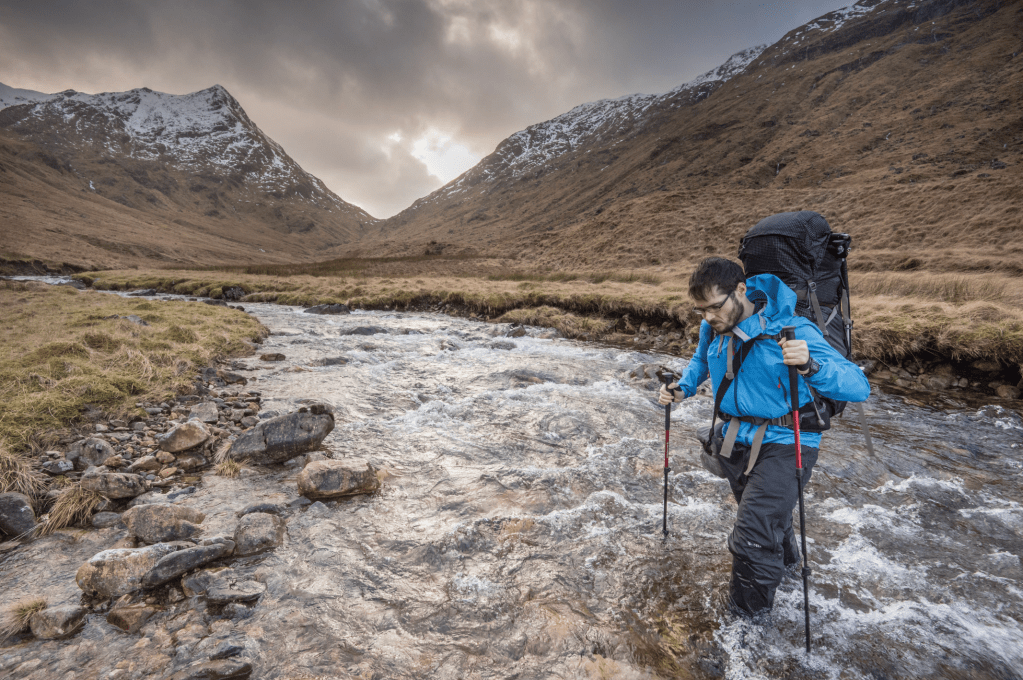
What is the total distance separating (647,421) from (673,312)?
1024 cm

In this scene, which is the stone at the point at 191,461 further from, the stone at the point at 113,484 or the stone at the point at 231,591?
the stone at the point at 231,591

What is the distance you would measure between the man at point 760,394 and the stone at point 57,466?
818 centimetres

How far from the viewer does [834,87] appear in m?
102

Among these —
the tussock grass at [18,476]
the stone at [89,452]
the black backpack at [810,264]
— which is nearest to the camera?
the black backpack at [810,264]

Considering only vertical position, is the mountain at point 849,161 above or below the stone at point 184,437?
above

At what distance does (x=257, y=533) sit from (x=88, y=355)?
7676 millimetres

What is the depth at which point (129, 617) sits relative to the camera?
353 cm

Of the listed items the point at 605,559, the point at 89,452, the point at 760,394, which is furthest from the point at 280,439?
the point at 760,394

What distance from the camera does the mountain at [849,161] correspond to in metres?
33.0

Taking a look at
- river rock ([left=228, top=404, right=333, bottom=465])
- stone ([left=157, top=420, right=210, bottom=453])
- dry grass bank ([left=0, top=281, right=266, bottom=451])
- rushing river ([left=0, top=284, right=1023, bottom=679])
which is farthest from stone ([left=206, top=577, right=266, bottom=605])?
dry grass bank ([left=0, top=281, right=266, bottom=451])

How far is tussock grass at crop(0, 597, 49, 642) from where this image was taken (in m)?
3.44

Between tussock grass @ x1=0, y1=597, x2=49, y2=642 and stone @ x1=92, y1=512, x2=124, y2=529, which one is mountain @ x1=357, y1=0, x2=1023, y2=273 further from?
tussock grass @ x1=0, y1=597, x2=49, y2=642

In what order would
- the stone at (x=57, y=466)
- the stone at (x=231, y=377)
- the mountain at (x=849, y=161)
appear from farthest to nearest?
the mountain at (x=849, y=161)
the stone at (x=231, y=377)
the stone at (x=57, y=466)

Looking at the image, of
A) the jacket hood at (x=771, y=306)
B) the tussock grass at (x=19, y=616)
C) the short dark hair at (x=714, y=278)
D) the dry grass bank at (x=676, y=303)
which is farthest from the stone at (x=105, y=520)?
the dry grass bank at (x=676, y=303)
